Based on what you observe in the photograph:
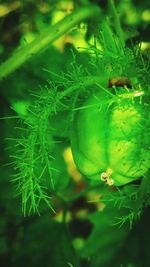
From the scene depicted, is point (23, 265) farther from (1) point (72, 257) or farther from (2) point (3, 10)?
(2) point (3, 10)

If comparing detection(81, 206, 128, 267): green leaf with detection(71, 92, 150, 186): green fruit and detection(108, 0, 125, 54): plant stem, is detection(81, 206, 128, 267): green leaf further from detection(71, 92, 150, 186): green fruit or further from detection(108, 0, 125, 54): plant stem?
detection(108, 0, 125, 54): plant stem

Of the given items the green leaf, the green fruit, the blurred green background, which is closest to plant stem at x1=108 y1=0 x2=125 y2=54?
the blurred green background

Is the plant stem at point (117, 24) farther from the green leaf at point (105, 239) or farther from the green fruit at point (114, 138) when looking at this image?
the green leaf at point (105, 239)

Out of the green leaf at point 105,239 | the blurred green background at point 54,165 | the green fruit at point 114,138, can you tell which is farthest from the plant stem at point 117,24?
the green leaf at point 105,239

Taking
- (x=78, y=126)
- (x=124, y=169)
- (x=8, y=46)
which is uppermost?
(x=8, y=46)

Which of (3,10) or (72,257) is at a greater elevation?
(3,10)

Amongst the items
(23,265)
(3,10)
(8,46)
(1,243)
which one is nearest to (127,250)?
Result: (23,265)
